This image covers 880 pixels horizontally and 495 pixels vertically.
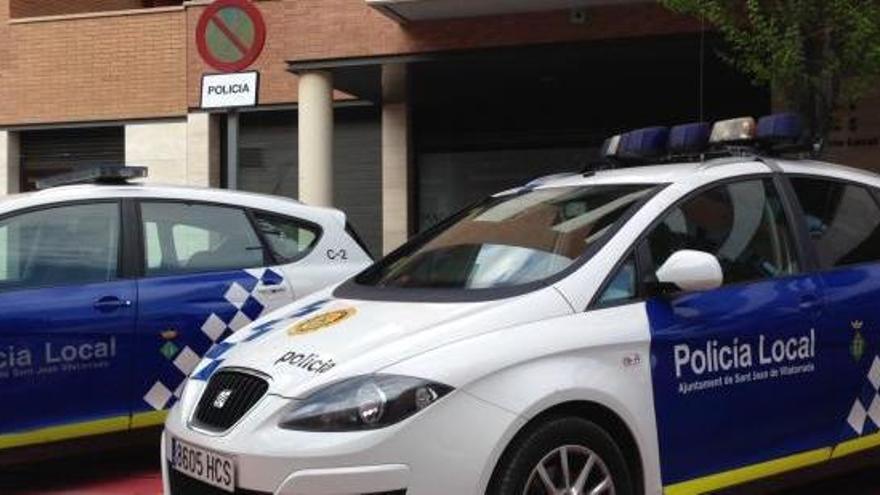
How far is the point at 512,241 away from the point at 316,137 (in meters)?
9.52

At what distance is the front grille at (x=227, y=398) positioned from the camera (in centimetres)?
371

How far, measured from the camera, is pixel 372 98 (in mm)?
15484

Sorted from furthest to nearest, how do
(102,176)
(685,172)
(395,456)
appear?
(102,176) → (685,172) → (395,456)

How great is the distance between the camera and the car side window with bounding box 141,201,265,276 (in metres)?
5.78

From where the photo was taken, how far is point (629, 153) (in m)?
5.07

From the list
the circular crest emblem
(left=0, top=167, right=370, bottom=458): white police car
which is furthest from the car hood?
(left=0, top=167, right=370, bottom=458): white police car

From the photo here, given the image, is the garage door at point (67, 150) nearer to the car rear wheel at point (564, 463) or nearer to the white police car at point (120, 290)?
the white police car at point (120, 290)

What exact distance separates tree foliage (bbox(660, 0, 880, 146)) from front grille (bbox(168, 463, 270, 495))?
5.09m

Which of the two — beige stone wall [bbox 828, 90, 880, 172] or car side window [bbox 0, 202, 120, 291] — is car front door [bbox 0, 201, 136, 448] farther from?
beige stone wall [bbox 828, 90, 880, 172]

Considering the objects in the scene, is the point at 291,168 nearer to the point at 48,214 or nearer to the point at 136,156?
the point at 136,156

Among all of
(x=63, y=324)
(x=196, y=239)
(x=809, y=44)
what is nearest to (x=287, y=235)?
(x=196, y=239)

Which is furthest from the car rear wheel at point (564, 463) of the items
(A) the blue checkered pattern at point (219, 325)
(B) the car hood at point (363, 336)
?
(A) the blue checkered pattern at point (219, 325)

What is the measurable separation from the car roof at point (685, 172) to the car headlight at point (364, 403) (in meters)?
1.51

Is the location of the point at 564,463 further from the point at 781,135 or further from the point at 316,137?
the point at 316,137
